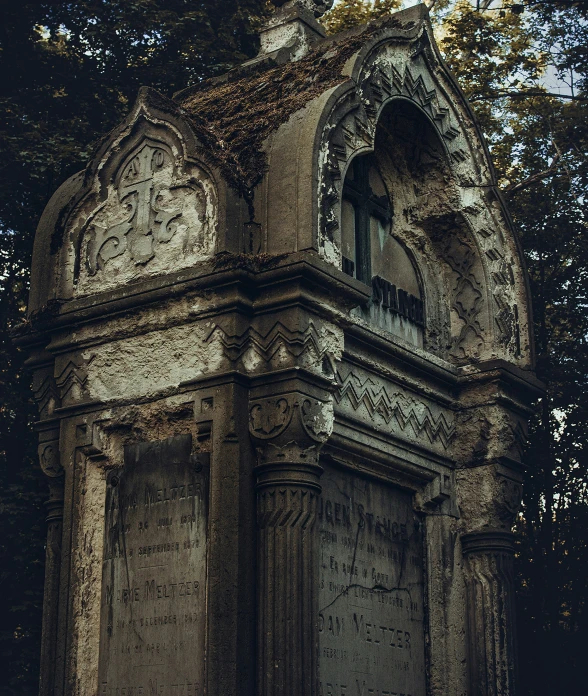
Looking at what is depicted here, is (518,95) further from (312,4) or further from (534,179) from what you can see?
(312,4)

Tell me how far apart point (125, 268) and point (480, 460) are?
10.3ft

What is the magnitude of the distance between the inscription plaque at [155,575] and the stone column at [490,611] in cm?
267

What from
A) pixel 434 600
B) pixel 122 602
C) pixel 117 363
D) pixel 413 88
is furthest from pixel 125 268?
pixel 434 600

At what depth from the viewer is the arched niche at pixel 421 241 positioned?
9062 mm

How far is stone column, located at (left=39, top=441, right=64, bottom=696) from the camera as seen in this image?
24.5 ft

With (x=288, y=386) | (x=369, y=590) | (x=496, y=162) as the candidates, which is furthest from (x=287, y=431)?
(x=496, y=162)

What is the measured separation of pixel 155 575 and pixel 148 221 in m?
2.24

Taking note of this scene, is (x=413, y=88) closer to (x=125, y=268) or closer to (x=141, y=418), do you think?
(x=125, y=268)

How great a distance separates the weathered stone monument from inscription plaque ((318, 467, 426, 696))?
0.02 m

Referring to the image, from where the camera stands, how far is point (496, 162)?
13719 millimetres

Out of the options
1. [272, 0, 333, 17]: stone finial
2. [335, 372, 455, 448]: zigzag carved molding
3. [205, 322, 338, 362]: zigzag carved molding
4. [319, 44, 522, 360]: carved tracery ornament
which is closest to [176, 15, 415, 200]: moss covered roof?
[319, 44, 522, 360]: carved tracery ornament

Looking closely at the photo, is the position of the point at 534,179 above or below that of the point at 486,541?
above

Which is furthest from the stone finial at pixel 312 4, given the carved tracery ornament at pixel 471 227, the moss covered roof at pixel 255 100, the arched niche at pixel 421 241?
the arched niche at pixel 421 241

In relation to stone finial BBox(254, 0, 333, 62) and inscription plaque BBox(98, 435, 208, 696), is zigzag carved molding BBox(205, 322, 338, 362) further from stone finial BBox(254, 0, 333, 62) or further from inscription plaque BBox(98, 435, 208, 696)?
stone finial BBox(254, 0, 333, 62)
